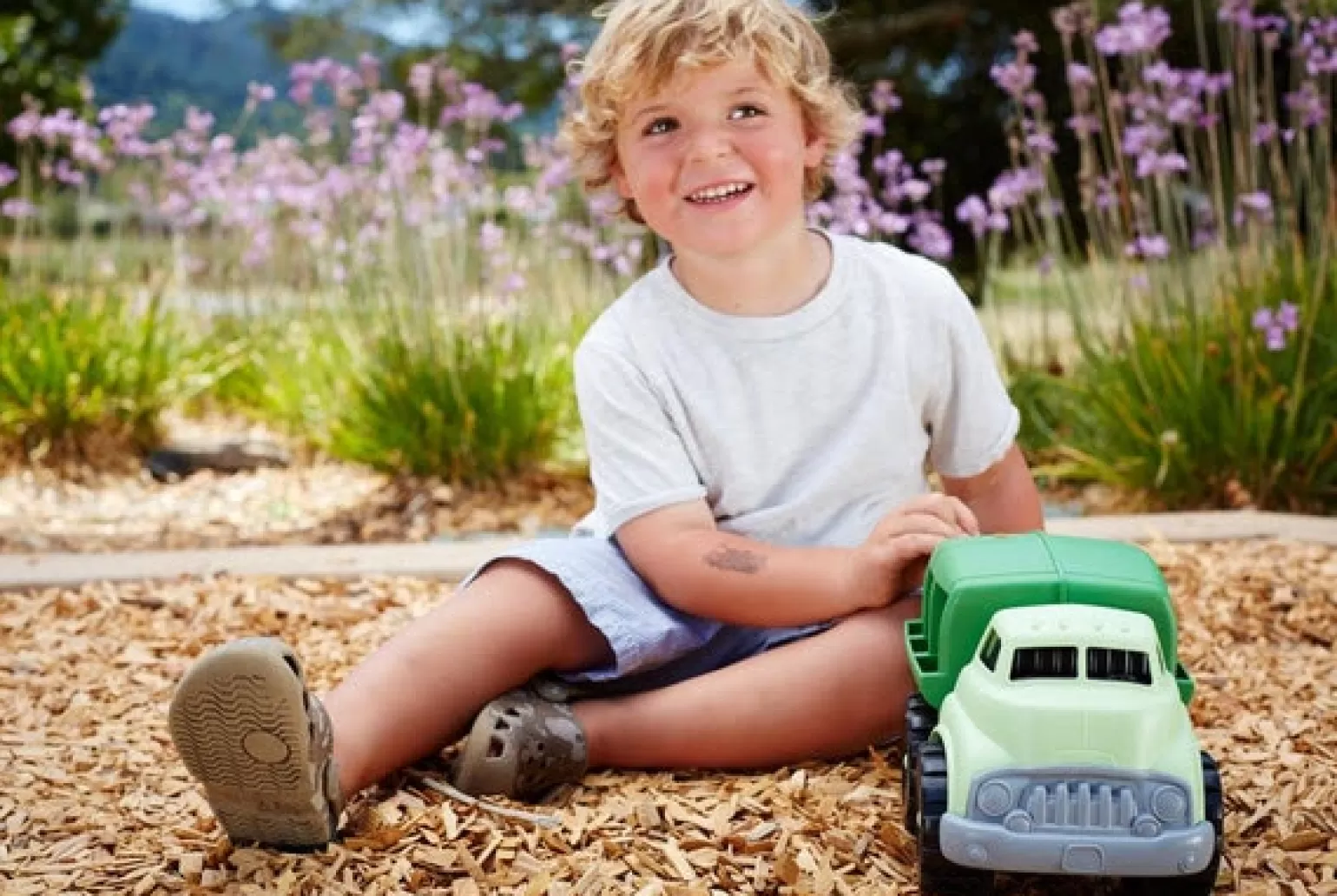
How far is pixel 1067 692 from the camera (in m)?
1.51

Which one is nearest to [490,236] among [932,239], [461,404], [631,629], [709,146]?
[461,404]

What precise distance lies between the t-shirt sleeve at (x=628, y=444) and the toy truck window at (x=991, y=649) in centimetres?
61

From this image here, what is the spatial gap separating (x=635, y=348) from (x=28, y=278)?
434 cm

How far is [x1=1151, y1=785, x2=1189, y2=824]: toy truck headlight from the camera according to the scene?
59.1 inches

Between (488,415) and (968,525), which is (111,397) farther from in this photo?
(968,525)

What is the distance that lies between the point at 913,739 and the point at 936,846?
0.19 meters

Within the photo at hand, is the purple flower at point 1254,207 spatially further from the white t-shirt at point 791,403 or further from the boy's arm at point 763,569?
the boy's arm at point 763,569

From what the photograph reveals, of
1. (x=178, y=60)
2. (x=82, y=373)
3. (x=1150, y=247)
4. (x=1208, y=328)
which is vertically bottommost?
(x=1208, y=328)

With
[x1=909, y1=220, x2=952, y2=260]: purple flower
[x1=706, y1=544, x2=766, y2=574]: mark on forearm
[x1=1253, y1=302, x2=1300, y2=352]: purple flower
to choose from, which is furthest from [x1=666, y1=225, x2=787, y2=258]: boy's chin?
[x1=909, y1=220, x2=952, y2=260]: purple flower

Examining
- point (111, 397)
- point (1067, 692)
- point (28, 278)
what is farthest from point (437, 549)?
point (28, 278)

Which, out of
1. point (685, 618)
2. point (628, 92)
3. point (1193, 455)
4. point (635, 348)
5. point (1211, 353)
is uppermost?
point (628, 92)

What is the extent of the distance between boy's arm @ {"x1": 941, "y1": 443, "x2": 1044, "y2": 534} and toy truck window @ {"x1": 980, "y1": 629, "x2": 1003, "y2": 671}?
730 millimetres

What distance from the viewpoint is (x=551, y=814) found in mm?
1938

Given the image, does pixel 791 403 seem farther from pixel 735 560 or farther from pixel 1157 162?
pixel 1157 162
